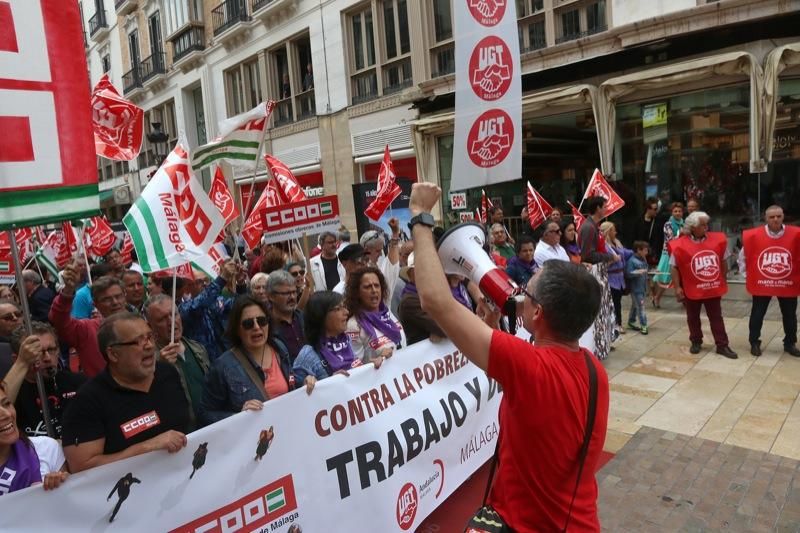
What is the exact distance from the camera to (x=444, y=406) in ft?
12.6

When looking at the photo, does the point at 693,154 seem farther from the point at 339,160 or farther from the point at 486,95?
the point at 339,160

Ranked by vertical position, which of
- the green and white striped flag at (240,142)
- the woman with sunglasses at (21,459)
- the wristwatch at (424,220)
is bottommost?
the woman with sunglasses at (21,459)

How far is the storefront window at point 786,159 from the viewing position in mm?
9828

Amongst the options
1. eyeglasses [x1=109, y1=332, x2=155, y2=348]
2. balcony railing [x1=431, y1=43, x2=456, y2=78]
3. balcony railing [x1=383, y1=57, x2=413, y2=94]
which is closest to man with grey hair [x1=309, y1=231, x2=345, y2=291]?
eyeglasses [x1=109, y1=332, x2=155, y2=348]

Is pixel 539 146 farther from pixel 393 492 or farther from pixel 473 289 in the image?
pixel 393 492

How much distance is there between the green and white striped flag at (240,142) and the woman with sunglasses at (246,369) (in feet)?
8.17

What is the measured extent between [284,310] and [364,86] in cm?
1405

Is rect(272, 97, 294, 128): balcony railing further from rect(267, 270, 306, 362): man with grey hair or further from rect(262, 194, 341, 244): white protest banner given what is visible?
rect(267, 270, 306, 362): man with grey hair

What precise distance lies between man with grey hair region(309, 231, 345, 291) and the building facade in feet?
11.2

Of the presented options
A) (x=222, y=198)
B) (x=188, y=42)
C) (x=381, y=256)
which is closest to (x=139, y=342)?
(x=222, y=198)

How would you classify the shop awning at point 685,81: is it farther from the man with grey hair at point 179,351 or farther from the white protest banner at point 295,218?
the man with grey hair at point 179,351

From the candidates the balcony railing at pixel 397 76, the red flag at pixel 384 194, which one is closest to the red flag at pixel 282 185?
the red flag at pixel 384 194

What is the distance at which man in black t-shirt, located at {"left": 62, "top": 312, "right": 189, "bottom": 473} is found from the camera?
2.44 metres

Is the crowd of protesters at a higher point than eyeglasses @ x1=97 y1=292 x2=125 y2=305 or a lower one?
lower
